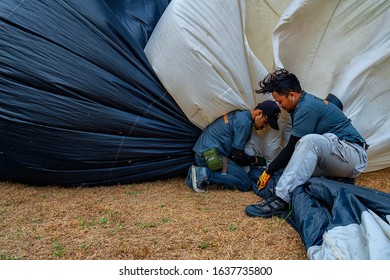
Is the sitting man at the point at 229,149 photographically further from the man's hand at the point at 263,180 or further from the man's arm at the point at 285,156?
the man's arm at the point at 285,156

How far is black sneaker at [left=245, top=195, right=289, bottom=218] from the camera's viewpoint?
2916 mm

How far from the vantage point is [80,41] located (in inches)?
139

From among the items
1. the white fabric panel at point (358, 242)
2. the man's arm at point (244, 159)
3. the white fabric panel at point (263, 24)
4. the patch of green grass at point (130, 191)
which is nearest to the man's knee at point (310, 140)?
the man's arm at point (244, 159)

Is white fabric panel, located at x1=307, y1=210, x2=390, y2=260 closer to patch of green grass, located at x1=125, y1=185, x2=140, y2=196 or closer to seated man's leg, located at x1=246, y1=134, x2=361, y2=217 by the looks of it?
seated man's leg, located at x1=246, y1=134, x2=361, y2=217

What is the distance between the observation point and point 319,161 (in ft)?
10.4

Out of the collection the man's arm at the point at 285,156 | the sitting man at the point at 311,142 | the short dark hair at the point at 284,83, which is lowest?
the man's arm at the point at 285,156

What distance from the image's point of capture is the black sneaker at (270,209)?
9.57ft

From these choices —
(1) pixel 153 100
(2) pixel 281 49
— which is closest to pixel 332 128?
(2) pixel 281 49

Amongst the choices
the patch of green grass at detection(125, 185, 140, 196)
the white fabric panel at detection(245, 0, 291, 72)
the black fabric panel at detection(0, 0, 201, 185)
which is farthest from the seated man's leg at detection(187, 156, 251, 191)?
the white fabric panel at detection(245, 0, 291, 72)

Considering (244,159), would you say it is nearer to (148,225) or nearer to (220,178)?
(220,178)

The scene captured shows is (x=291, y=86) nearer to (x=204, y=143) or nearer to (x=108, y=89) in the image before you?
(x=204, y=143)

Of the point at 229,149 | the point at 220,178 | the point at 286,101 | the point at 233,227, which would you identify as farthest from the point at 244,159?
the point at 233,227

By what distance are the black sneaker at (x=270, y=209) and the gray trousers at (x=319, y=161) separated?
0.15 ft

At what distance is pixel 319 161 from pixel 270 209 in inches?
21.5
